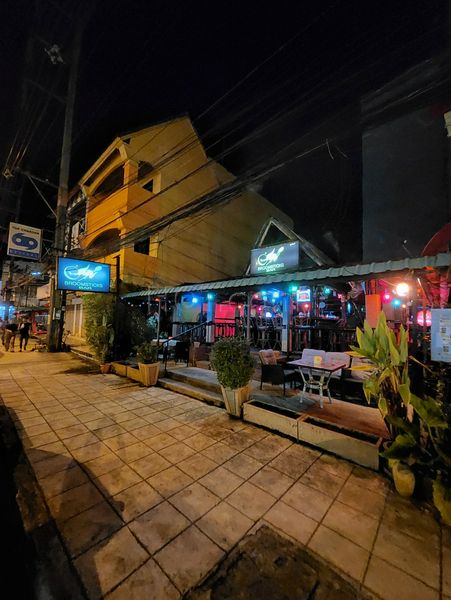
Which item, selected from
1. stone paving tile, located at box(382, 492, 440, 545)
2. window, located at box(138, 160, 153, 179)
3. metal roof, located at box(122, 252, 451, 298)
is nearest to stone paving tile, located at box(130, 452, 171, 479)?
stone paving tile, located at box(382, 492, 440, 545)

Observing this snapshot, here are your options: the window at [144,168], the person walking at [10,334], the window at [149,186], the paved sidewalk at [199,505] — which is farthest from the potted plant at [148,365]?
the window at [149,186]

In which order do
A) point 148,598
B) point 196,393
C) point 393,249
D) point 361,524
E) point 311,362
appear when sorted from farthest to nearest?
point 393,249, point 196,393, point 311,362, point 361,524, point 148,598

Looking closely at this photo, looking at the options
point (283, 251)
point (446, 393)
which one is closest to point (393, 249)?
point (283, 251)

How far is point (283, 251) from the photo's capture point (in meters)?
10.8

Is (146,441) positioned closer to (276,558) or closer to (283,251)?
(276,558)

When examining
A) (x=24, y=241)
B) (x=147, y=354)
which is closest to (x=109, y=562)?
(x=147, y=354)

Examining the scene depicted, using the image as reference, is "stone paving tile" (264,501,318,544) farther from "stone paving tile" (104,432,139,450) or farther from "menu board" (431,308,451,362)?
"menu board" (431,308,451,362)

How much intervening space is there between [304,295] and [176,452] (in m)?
10.7

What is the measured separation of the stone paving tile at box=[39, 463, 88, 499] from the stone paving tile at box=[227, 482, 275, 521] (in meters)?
1.93

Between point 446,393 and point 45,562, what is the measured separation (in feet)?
16.0

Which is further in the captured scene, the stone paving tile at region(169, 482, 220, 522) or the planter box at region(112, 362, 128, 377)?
the planter box at region(112, 362, 128, 377)

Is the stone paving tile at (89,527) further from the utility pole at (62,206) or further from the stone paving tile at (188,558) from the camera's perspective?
the utility pole at (62,206)

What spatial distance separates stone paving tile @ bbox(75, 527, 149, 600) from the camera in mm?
1947

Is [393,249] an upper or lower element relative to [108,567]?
upper
